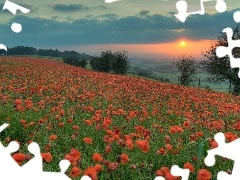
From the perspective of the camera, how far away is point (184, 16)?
5113mm

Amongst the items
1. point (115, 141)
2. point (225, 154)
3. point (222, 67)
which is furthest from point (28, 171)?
point (222, 67)

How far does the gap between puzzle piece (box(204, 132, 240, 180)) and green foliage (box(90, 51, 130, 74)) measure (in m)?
51.6

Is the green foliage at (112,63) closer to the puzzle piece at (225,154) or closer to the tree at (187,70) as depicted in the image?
the tree at (187,70)

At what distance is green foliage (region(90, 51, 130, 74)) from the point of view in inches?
2211

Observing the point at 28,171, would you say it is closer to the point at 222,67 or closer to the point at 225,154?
the point at 225,154

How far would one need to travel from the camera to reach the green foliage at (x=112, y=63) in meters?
56.2

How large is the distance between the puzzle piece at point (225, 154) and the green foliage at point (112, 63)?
51587 mm

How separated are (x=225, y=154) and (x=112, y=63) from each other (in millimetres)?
52242

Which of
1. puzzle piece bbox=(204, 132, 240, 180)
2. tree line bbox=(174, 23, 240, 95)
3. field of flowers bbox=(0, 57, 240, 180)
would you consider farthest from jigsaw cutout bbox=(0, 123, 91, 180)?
tree line bbox=(174, 23, 240, 95)

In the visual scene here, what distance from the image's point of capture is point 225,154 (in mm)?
4309

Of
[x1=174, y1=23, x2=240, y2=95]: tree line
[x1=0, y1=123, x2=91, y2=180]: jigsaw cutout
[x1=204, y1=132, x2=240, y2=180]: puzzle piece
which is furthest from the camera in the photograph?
[x1=174, y1=23, x2=240, y2=95]: tree line

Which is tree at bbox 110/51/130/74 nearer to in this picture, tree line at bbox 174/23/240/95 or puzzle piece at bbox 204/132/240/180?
tree line at bbox 174/23/240/95

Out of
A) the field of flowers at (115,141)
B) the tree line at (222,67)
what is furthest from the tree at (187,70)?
the field of flowers at (115,141)

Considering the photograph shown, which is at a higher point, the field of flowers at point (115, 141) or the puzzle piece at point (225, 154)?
the puzzle piece at point (225, 154)
